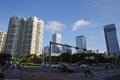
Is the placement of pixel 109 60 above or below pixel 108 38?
below

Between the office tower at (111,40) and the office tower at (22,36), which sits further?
the office tower at (22,36)

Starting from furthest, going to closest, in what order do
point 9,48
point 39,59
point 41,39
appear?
point 41,39
point 9,48
point 39,59

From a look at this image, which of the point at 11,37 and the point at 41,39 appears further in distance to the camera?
the point at 41,39

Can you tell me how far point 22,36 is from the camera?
122375mm

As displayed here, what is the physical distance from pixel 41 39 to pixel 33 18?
19672 mm

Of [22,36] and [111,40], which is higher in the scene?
[22,36]

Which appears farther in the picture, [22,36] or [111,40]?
[22,36]

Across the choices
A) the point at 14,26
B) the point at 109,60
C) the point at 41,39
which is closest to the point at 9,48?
the point at 14,26

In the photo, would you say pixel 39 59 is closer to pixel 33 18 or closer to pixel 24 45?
pixel 24 45

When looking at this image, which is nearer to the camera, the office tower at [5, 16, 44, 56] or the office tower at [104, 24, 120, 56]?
the office tower at [104, 24, 120, 56]

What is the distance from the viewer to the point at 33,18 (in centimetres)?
12150

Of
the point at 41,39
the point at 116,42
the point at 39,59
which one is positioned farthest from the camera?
→ the point at 41,39

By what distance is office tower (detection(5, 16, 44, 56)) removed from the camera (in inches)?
4695

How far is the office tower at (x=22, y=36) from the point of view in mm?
119250
